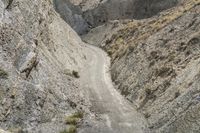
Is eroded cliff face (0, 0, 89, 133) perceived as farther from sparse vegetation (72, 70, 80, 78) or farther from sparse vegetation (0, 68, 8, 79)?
sparse vegetation (72, 70, 80, 78)

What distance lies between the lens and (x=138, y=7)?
384 feet

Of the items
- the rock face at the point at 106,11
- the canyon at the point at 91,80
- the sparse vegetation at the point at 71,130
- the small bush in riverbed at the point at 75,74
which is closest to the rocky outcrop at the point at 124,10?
the rock face at the point at 106,11

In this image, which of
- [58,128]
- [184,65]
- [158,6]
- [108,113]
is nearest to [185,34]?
[184,65]

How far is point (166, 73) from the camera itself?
159 feet

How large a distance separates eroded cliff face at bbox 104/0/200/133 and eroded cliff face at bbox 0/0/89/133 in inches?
278

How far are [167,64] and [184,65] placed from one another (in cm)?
493

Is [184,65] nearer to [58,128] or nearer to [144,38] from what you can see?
[58,128]

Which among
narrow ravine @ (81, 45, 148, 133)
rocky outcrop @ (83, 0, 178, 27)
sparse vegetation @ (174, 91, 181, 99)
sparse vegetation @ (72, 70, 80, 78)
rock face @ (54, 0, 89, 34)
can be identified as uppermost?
sparse vegetation @ (174, 91, 181, 99)

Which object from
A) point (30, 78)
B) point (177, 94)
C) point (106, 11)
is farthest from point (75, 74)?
point (106, 11)

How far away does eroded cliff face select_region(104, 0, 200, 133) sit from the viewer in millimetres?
35188

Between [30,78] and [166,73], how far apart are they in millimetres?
15744

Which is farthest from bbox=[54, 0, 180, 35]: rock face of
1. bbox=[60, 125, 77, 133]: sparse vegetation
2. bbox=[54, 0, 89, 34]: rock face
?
bbox=[60, 125, 77, 133]: sparse vegetation

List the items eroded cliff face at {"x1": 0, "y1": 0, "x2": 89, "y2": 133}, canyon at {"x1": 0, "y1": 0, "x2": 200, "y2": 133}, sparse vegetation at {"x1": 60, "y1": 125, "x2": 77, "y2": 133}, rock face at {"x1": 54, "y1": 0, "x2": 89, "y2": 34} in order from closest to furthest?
sparse vegetation at {"x1": 60, "y1": 125, "x2": 77, "y2": 133}
canyon at {"x1": 0, "y1": 0, "x2": 200, "y2": 133}
eroded cliff face at {"x1": 0, "y1": 0, "x2": 89, "y2": 133}
rock face at {"x1": 54, "y1": 0, "x2": 89, "y2": 34}

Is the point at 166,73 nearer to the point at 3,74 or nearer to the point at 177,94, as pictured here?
the point at 177,94
